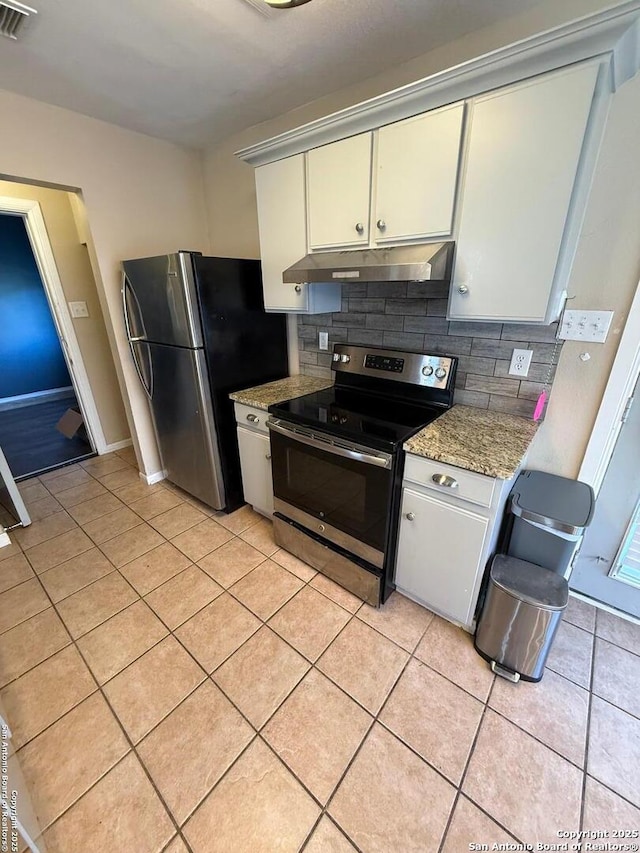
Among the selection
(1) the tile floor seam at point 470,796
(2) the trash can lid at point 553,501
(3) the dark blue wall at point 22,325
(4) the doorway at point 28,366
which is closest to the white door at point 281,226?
(2) the trash can lid at point 553,501

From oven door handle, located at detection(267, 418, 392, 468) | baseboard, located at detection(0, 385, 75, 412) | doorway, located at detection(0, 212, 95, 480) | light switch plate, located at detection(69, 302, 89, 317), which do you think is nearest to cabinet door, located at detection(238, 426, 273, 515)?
oven door handle, located at detection(267, 418, 392, 468)

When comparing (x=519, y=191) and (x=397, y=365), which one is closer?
(x=519, y=191)

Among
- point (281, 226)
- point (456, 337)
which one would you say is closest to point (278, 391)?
point (281, 226)

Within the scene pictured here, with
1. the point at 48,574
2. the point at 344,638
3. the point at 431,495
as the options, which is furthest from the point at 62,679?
the point at 431,495

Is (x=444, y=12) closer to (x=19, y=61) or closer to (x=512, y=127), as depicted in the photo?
(x=512, y=127)

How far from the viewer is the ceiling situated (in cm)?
133

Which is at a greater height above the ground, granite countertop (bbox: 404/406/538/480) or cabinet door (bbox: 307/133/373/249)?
cabinet door (bbox: 307/133/373/249)

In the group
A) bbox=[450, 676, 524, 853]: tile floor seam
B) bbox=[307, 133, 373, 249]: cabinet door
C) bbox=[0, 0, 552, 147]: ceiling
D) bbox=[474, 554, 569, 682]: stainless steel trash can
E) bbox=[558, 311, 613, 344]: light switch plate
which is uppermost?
bbox=[0, 0, 552, 147]: ceiling

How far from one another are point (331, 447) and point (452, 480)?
0.54 metres

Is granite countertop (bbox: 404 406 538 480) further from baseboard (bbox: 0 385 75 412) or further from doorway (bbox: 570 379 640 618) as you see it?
baseboard (bbox: 0 385 75 412)

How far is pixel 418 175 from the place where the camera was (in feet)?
4.60

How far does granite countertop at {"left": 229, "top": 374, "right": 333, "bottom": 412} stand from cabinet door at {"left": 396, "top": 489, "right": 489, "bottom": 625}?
93 cm

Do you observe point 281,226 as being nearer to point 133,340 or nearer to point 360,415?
point 360,415

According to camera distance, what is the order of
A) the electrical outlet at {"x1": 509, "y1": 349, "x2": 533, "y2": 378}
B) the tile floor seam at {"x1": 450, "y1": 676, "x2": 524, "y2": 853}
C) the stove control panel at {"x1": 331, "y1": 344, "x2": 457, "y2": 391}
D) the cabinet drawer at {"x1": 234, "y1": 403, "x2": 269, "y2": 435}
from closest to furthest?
the tile floor seam at {"x1": 450, "y1": 676, "x2": 524, "y2": 853}
the electrical outlet at {"x1": 509, "y1": 349, "x2": 533, "y2": 378}
the stove control panel at {"x1": 331, "y1": 344, "x2": 457, "y2": 391}
the cabinet drawer at {"x1": 234, "y1": 403, "x2": 269, "y2": 435}
